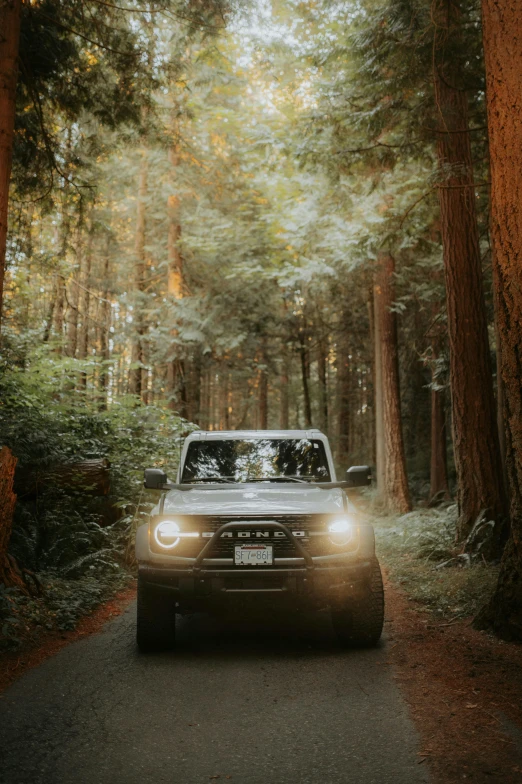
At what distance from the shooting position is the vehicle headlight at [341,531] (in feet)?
17.8

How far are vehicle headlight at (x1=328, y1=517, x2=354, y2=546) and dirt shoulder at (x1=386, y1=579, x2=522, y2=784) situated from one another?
1.09m

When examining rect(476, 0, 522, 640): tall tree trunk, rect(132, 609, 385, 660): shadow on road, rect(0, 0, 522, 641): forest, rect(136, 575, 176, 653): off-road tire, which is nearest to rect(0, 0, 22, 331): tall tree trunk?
rect(0, 0, 522, 641): forest

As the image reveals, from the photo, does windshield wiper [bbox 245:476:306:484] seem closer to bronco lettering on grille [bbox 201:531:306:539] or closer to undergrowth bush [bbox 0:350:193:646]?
bronco lettering on grille [bbox 201:531:306:539]

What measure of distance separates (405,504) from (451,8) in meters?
12.1

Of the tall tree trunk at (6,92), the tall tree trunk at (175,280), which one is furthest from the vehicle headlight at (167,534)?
the tall tree trunk at (175,280)

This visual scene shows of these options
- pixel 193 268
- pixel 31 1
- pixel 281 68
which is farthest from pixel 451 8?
pixel 193 268

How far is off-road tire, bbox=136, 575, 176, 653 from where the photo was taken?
5371mm

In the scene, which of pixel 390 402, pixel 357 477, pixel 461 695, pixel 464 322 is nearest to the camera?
pixel 461 695

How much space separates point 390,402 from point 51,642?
13.1 m

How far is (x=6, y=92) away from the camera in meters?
7.33

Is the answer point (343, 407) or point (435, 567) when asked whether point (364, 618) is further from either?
point (343, 407)

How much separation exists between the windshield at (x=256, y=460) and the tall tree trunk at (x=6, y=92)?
3.02 metres

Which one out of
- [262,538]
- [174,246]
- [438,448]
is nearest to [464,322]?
[262,538]

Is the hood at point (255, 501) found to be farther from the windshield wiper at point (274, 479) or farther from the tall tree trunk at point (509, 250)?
the tall tree trunk at point (509, 250)
